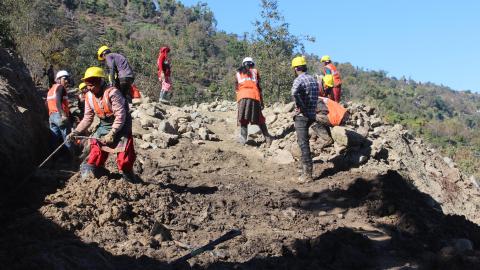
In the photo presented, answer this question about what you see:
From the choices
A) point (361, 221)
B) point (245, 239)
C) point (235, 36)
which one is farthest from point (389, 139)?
point (235, 36)

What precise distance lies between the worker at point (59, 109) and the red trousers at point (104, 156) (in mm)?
1842

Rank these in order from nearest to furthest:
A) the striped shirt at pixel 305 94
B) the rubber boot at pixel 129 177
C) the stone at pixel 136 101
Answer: the rubber boot at pixel 129 177 → the striped shirt at pixel 305 94 → the stone at pixel 136 101

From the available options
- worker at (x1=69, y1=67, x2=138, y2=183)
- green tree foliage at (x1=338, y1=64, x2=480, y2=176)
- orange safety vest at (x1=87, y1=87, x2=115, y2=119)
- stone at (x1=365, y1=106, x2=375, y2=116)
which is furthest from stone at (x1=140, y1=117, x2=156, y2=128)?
green tree foliage at (x1=338, y1=64, x2=480, y2=176)

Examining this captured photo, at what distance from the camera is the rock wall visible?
249 inches

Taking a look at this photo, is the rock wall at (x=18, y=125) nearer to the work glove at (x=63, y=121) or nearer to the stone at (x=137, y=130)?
the work glove at (x=63, y=121)

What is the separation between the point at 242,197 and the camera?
671 cm

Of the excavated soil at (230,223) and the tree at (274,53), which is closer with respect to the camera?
the excavated soil at (230,223)

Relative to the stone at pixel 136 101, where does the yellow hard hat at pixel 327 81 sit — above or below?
below

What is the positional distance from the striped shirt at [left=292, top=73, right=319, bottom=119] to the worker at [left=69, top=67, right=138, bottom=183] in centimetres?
251

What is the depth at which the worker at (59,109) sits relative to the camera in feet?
25.0

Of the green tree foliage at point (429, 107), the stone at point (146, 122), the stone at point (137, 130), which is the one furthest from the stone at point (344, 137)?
the green tree foliage at point (429, 107)

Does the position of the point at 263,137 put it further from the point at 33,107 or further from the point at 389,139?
the point at 33,107

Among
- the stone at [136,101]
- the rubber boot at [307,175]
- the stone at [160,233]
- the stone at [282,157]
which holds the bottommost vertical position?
the stone at [160,233]

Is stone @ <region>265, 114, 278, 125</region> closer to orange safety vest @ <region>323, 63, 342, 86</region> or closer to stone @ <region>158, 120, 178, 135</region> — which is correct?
orange safety vest @ <region>323, 63, 342, 86</region>
